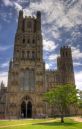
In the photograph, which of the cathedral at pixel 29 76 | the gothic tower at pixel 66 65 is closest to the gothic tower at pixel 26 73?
the cathedral at pixel 29 76

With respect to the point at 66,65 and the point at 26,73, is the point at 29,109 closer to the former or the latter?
the point at 26,73

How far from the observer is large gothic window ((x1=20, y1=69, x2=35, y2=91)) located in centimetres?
8194

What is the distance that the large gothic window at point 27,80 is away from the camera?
81.9m

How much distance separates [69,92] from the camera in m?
51.6

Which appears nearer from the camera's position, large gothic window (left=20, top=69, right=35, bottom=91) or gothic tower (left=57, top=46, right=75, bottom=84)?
large gothic window (left=20, top=69, right=35, bottom=91)

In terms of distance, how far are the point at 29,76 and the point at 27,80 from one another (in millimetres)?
1767

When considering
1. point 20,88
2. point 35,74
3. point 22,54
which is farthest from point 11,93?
point 22,54

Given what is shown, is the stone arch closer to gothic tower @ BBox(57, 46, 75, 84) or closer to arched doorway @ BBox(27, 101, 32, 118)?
arched doorway @ BBox(27, 101, 32, 118)

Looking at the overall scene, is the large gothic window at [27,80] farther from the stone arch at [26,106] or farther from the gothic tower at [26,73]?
the stone arch at [26,106]

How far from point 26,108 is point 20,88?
7.95 meters

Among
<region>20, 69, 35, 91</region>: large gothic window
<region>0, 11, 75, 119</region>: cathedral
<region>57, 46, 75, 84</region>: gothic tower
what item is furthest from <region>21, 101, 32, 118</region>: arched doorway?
<region>57, 46, 75, 84</region>: gothic tower

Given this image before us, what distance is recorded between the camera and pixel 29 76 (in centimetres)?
8381

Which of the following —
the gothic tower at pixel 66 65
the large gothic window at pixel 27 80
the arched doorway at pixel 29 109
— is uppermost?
the gothic tower at pixel 66 65

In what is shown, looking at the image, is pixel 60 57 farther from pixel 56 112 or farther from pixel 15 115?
pixel 15 115
